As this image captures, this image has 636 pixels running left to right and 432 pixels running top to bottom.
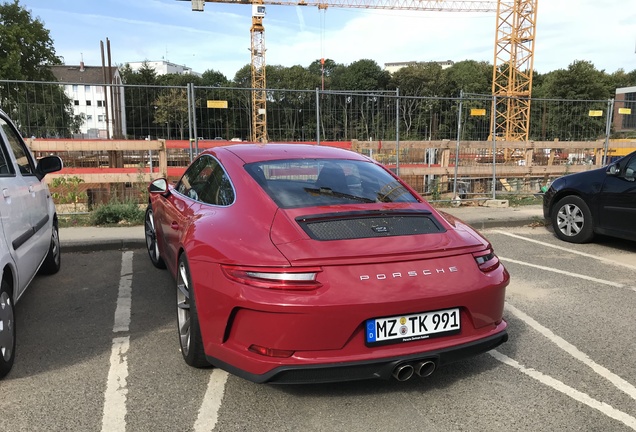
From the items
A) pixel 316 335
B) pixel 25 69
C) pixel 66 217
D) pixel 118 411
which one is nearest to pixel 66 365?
pixel 118 411

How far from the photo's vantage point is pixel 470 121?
38.9 feet

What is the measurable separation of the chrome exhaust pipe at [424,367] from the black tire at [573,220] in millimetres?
5438

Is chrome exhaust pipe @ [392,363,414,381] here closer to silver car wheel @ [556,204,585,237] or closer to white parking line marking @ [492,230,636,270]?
white parking line marking @ [492,230,636,270]

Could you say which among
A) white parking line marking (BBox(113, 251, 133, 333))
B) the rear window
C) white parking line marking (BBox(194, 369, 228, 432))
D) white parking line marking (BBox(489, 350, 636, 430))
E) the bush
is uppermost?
the rear window

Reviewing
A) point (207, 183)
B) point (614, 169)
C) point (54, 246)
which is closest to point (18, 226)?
point (207, 183)

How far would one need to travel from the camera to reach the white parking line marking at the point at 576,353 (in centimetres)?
301

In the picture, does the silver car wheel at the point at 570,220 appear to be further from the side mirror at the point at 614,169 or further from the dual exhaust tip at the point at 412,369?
the dual exhaust tip at the point at 412,369

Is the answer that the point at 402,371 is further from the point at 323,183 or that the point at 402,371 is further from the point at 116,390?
the point at 116,390

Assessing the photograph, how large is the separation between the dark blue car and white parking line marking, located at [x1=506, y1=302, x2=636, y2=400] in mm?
2982

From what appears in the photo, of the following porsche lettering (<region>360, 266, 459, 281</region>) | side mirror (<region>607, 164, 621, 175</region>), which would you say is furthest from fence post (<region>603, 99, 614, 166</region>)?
porsche lettering (<region>360, 266, 459, 281</region>)

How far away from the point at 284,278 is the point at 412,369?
85cm

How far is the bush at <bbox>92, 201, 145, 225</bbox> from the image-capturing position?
26.1 ft

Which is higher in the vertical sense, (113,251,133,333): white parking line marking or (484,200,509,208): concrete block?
(484,200,509,208): concrete block

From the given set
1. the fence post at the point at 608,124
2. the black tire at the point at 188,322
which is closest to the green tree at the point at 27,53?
the black tire at the point at 188,322
